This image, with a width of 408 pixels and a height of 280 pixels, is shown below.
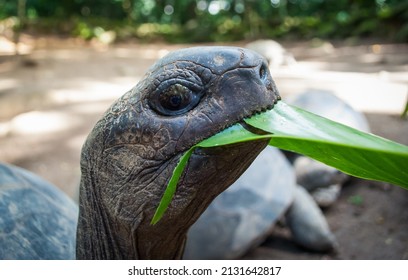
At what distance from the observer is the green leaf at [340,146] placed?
316 millimetres

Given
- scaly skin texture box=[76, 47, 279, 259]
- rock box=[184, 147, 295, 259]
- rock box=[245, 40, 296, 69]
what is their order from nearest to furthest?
scaly skin texture box=[76, 47, 279, 259]
rock box=[184, 147, 295, 259]
rock box=[245, 40, 296, 69]

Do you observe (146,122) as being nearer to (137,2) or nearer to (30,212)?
(30,212)

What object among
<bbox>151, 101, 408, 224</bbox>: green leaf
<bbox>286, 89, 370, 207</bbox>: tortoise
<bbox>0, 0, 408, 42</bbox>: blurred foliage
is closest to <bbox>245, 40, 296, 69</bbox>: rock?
<bbox>0, 0, 408, 42</bbox>: blurred foliage

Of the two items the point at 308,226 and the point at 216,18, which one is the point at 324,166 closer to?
the point at 308,226

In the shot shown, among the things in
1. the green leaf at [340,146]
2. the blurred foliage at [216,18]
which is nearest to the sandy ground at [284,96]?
the blurred foliage at [216,18]

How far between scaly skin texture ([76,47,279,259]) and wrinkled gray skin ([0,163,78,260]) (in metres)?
0.23

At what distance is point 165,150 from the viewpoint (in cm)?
61

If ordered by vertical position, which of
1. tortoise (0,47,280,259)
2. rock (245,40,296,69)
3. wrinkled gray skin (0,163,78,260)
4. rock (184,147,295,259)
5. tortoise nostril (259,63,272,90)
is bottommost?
rock (245,40,296,69)

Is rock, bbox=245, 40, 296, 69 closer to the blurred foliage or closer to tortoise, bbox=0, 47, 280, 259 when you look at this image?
the blurred foliage

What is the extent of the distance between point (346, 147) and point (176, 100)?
1.02ft

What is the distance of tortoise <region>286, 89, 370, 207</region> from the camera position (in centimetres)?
219

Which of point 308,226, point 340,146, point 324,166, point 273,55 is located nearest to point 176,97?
point 340,146

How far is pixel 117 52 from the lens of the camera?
7586mm

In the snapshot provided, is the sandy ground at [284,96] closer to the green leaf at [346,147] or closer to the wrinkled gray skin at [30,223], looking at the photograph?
the wrinkled gray skin at [30,223]
